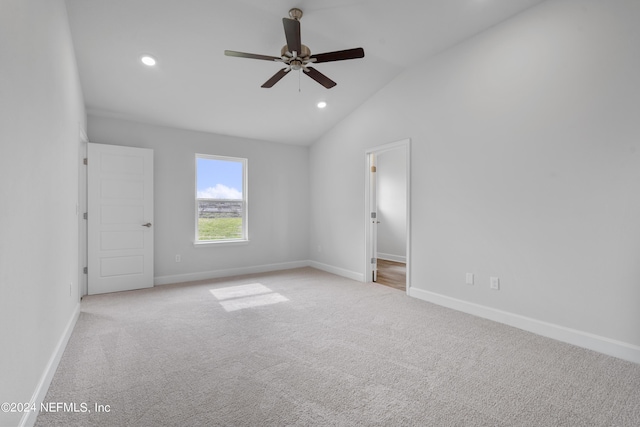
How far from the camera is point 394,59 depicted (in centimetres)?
392

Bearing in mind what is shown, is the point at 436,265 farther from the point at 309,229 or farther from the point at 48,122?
the point at 48,122

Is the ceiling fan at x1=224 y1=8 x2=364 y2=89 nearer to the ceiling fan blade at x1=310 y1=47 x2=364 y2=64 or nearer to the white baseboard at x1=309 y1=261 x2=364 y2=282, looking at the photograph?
the ceiling fan blade at x1=310 y1=47 x2=364 y2=64

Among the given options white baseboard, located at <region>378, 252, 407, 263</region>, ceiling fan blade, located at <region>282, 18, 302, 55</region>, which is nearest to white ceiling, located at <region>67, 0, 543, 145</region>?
ceiling fan blade, located at <region>282, 18, 302, 55</region>

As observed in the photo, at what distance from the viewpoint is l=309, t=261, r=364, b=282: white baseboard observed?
5023 millimetres

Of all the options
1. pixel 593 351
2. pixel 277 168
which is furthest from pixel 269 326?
pixel 277 168

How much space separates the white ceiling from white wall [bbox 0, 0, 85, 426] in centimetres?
53

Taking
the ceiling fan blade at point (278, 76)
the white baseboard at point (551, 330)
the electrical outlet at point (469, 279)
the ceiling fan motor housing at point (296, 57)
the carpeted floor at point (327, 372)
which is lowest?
the carpeted floor at point (327, 372)

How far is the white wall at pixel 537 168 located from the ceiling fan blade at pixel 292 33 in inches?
79.8

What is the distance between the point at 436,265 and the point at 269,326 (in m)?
2.18

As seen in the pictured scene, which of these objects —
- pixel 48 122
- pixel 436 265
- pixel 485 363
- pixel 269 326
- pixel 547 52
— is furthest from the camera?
pixel 436 265

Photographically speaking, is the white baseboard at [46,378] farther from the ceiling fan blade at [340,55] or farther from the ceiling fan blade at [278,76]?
the ceiling fan blade at [340,55]

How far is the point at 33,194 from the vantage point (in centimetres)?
177

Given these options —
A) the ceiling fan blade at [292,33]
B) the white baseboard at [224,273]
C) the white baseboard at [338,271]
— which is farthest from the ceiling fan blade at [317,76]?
the white baseboard at [224,273]

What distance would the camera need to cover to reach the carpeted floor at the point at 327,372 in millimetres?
1756
